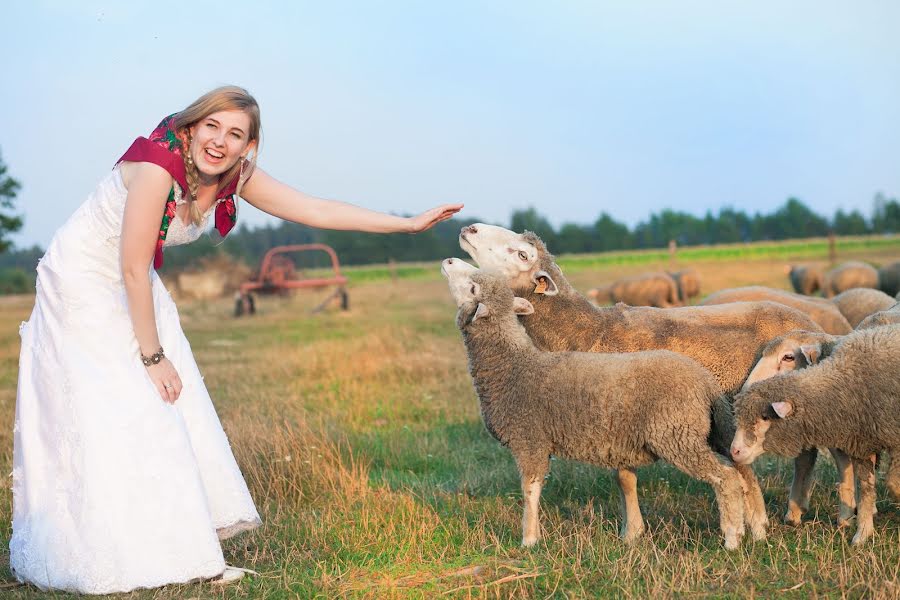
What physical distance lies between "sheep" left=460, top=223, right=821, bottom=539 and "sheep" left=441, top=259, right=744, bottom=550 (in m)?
0.41

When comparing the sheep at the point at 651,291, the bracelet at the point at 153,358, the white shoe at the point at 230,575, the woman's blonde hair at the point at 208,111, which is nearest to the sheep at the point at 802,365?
the white shoe at the point at 230,575

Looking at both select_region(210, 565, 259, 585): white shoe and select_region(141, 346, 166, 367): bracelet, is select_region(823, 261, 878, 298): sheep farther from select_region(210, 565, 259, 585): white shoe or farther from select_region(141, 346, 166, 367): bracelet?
select_region(141, 346, 166, 367): bracelet

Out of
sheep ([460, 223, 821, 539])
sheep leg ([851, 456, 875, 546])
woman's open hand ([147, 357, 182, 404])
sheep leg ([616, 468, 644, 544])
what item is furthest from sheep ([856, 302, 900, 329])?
woman's open hand ([147, 357, 182, 404])

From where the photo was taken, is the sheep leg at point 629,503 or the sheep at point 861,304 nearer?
the sheep leg at point 629,503

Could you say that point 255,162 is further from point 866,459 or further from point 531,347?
point 866,459

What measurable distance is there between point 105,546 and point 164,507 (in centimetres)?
33

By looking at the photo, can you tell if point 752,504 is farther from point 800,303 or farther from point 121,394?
point 121,394

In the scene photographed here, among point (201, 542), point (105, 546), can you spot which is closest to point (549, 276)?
point (201, 542)

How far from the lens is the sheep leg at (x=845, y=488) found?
17.4 ft

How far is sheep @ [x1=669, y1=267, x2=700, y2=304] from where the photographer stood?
80.3 feet

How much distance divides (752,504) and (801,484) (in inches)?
27.3

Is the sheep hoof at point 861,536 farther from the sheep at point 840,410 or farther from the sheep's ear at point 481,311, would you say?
the sheep's ear at point 481,311

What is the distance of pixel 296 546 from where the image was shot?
5.27 m

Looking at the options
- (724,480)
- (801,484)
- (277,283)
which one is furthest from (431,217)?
(277,283)
